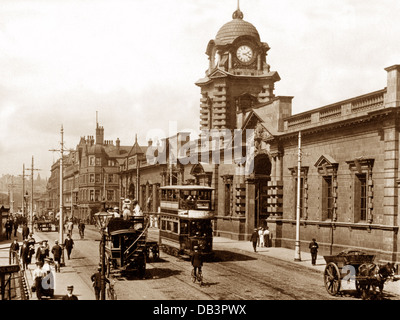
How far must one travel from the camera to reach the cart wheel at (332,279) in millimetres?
20109

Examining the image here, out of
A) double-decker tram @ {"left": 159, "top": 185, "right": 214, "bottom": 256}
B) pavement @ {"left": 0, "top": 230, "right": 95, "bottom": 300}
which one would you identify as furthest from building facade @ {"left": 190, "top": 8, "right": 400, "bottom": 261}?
pavement @ {"left": 0, "top": 230, "right": 95, "bottom": 300}

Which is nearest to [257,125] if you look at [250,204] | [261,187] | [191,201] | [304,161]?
[261,187]

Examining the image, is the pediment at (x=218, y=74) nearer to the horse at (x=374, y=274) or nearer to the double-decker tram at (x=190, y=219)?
the double-decker tram at (x=190, y=219)

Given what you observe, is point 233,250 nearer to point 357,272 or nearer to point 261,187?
point 261,187

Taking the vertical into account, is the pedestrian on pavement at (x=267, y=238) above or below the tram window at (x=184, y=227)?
below

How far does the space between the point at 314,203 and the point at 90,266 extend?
48.9 feet

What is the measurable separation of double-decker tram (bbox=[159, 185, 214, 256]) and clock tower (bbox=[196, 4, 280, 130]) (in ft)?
74.1

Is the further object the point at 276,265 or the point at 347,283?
→ the point at 276,265

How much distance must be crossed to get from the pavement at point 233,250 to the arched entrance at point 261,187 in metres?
2.69

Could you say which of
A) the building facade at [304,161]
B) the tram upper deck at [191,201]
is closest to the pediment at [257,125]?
the building facade at [304,161]

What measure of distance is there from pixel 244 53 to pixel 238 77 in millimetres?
2589

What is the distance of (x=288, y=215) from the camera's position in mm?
38000

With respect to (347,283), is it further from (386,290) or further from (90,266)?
(90,266)
